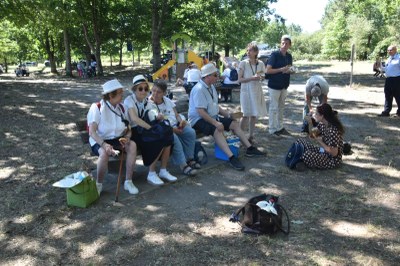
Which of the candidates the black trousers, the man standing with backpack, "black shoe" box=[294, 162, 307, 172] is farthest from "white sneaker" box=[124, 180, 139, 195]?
the black trousers

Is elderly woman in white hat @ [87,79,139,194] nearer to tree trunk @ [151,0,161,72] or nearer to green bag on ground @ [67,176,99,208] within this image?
green bag on ground @ [67,176,99,208]

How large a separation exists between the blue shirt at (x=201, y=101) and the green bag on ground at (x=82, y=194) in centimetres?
206

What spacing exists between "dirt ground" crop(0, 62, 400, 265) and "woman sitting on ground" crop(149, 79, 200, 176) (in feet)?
0.86

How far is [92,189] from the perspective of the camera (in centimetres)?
445

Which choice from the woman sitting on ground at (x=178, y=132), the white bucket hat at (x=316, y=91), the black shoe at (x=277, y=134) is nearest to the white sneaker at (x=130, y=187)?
the woman sitting on ground at (x=178, y=132)

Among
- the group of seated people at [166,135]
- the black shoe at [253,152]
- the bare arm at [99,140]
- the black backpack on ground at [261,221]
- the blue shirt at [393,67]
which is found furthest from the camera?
the blue shirt at [393,67]

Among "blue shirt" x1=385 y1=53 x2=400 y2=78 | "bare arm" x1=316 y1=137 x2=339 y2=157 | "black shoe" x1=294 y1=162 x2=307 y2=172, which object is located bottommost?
"black shoe" x1=294 y1=162 x2=307 y2=172

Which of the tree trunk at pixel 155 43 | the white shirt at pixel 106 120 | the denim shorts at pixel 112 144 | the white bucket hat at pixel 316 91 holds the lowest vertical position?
the denim shorts at pixel 112 144

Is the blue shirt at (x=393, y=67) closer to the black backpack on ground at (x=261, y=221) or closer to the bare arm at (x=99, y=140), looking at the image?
the black backpack on ground at (x=261, y=221)

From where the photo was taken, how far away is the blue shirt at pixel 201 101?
580 cm

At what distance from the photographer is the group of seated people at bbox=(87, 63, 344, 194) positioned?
4668 mm

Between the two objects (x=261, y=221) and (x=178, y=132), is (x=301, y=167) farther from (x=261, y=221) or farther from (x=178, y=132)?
(x=261, y=221)

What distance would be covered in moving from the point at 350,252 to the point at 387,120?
259 inches

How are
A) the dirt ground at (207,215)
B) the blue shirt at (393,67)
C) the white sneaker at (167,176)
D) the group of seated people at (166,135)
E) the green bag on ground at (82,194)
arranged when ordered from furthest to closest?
the blue shirt at (393,67) < the white sneaker at (167,176) < the group of seated people at (166,135) < the green bag on ground at (82,194) < the dirt ground at (207,215)
